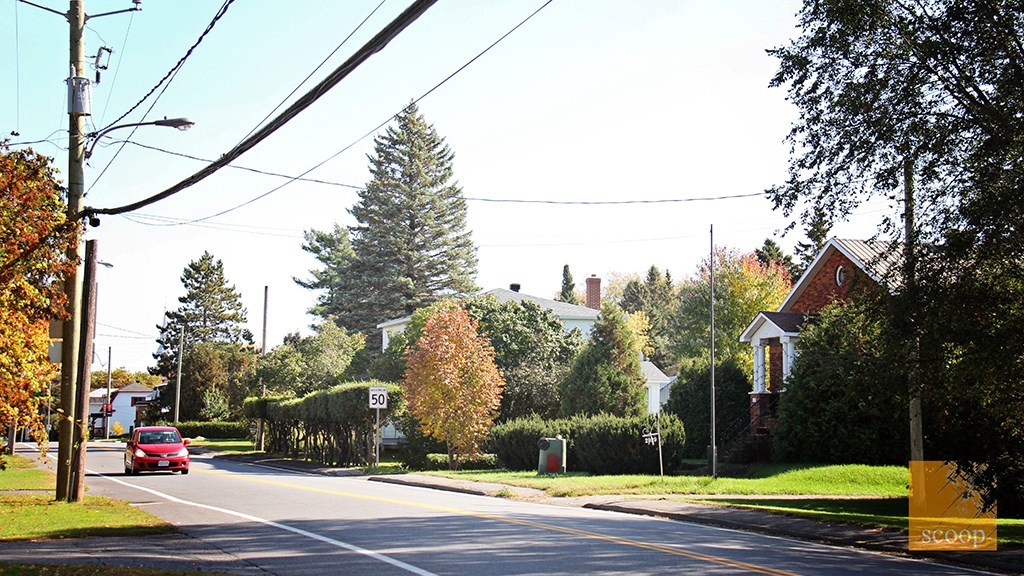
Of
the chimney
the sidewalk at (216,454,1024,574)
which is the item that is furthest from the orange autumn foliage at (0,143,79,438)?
the chimney

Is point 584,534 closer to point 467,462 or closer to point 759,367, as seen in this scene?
point 467,462

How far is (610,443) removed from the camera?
31.8m

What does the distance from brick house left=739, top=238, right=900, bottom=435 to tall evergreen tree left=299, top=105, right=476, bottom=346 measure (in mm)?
42359

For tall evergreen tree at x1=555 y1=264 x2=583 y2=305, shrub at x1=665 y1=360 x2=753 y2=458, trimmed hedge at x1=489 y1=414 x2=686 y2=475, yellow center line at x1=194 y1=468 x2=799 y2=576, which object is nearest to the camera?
yellow center line at x1=194 y1=468 x2=799 y2=576

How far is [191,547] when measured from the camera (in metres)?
13.5

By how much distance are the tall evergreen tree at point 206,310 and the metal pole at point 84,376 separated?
279 feet

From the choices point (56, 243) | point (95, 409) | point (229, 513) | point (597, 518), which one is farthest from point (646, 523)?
point (95, 409)

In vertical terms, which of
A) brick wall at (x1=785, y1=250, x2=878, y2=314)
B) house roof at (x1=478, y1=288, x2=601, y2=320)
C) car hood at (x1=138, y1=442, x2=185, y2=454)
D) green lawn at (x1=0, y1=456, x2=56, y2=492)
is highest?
house roof at (x1=478, y1=288, x2=601, y2=320)

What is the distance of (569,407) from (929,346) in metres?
26.1

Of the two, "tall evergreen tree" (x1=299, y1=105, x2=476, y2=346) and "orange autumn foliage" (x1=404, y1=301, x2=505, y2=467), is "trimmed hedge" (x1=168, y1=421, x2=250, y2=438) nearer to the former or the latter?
"tall evergreen tree" (x1=299, y1=105, x2=476, y2=346)

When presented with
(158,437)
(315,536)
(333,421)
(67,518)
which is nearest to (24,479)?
(158,437)

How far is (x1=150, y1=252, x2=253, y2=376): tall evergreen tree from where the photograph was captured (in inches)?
4072

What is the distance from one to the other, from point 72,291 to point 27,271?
1.48m

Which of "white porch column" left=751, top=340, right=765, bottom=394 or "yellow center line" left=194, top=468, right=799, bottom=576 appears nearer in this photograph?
"yellow center line" left=194, top=468, right=799, bottom=576
